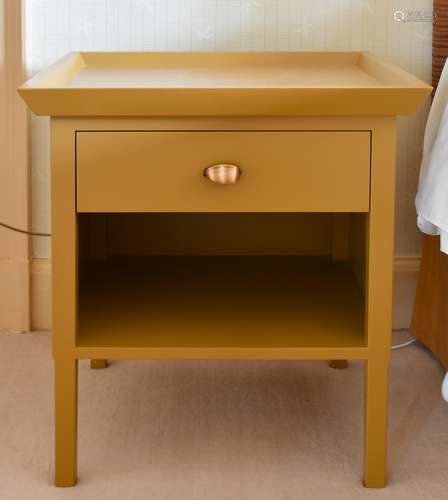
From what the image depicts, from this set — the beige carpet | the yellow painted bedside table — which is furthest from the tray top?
the beige carpet

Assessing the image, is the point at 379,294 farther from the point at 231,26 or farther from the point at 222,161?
the point at 231,26

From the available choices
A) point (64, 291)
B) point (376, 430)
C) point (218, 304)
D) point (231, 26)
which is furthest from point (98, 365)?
point (231, 26)

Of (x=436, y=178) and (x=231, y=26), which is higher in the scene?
(x=231, y=26)

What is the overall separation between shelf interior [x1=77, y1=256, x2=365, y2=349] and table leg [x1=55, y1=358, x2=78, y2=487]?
5 centimetres

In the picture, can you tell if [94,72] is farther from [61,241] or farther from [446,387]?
[446,387]

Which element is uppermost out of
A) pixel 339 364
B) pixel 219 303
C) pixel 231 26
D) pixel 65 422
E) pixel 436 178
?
pixel 231 26

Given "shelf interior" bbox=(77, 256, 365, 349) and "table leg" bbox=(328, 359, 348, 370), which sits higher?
"shelf interior" bbox=(77, 256, 365, 349)

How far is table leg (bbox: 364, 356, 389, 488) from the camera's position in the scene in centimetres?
125

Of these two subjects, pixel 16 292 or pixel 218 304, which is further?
pixel 16 292

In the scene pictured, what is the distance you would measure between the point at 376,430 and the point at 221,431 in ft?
0.98

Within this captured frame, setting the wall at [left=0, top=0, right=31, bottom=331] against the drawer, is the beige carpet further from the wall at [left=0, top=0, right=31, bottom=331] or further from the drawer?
the drawer

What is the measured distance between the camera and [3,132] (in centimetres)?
193

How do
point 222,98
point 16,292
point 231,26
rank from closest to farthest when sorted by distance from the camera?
point 222,98, point 231,26, point 16,292

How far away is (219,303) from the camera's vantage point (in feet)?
4.74
